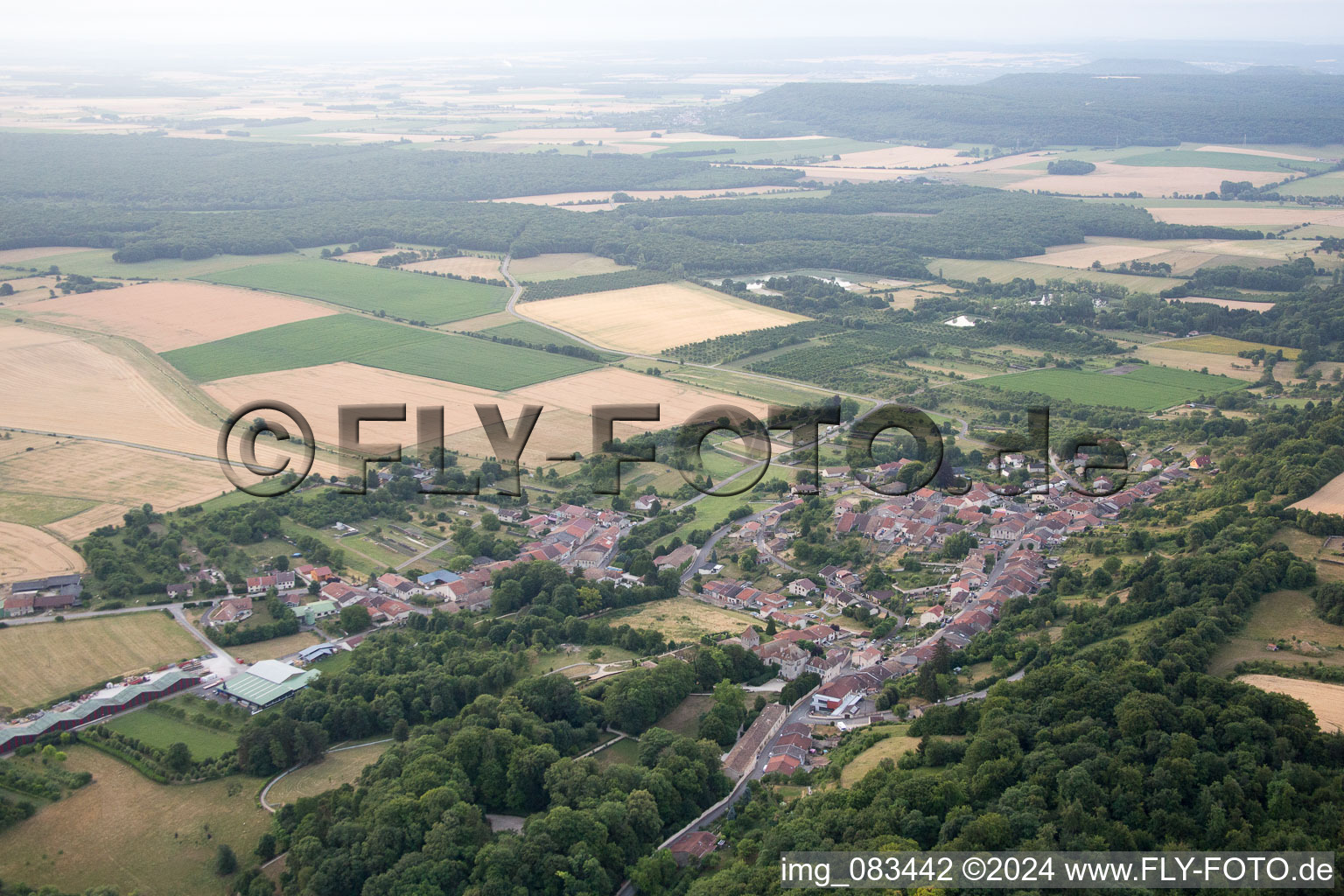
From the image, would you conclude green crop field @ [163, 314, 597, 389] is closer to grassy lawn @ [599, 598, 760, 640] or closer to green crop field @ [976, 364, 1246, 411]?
green crop field @ [976, 364, 1246, 411]

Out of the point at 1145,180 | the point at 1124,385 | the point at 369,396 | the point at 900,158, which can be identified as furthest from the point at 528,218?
the point at 1145,180

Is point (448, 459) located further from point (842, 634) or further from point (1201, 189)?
point (1201, 189)

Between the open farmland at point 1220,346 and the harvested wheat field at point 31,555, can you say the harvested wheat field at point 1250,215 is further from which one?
the harvested wheat field at point 31,555

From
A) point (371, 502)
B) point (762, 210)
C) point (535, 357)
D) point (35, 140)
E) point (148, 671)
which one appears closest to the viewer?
point (148, 671)

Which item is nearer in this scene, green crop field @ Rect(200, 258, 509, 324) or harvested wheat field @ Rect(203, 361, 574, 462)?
harvested wheat field @ Rect(203, 361, 574, 462)

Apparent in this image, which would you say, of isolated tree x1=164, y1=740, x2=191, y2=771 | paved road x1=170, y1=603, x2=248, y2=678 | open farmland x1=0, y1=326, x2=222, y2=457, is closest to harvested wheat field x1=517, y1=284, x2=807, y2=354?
open farmland x1=0, y1=326, x2=222, y2=457

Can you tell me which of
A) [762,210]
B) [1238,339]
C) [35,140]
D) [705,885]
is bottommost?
[705,885]

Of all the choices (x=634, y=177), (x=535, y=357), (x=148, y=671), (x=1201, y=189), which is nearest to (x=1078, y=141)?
(x=1201, y=189)

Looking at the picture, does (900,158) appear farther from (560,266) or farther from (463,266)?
(463,266)
